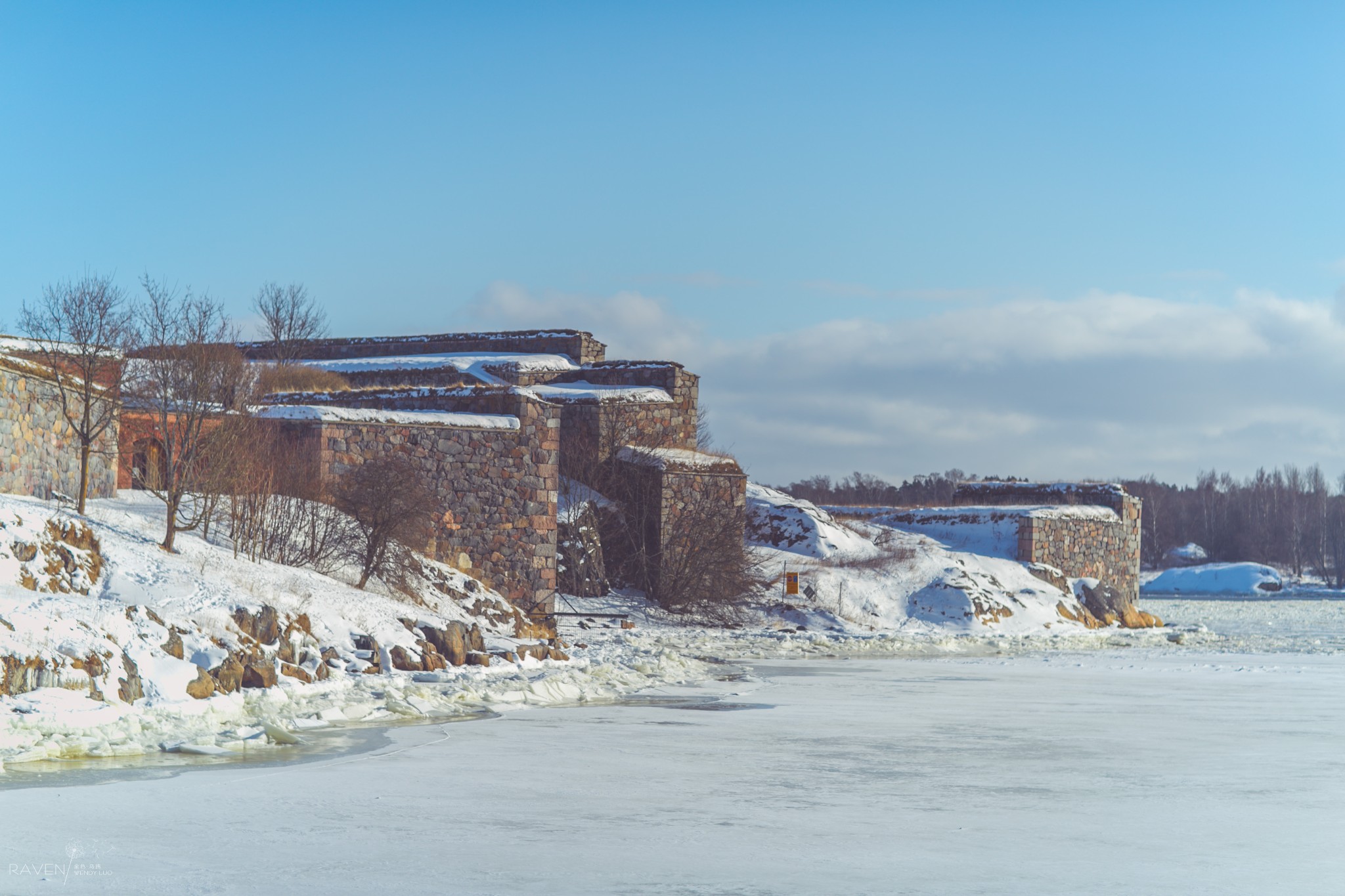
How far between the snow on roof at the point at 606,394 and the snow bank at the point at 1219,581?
3389 centimetres

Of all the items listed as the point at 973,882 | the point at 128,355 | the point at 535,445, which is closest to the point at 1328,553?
the point at 535,445

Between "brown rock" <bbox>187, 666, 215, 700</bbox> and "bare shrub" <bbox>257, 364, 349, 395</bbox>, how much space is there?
517 inches

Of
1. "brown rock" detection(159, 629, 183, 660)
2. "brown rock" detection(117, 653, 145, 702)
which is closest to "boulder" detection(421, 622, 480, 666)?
"brown rock" detection(159, 629, 183, 660)

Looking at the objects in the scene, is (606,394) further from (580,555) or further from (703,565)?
(703,565)

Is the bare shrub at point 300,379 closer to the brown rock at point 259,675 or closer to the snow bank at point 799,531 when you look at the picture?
the snow bank at point 799,531

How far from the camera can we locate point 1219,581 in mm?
55219

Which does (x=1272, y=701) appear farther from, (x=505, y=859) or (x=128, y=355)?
(x=128, y=355)

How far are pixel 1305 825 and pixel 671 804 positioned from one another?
3167 millimetres

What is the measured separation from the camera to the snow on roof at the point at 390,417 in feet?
56.0

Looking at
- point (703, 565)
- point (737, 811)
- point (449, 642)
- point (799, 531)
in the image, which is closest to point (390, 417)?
point (449, 642)

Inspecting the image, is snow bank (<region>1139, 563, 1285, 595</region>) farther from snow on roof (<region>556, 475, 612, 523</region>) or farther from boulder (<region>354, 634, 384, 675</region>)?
boulder (<region>354, 634, 384, 675</region>)

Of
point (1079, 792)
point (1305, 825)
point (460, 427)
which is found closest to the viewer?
point (1305, 825)

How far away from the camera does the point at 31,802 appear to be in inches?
260

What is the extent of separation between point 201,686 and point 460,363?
19.4 metres
